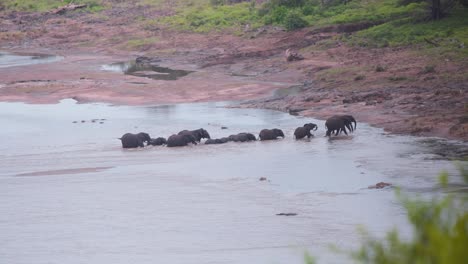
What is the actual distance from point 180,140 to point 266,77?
1339 centimetres

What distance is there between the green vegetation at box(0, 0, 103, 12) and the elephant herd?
41.6m

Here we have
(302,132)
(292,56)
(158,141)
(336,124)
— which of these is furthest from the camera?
(292,56)

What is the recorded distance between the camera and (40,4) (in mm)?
63312

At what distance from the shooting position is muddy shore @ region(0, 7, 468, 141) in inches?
852

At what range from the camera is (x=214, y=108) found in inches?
1035

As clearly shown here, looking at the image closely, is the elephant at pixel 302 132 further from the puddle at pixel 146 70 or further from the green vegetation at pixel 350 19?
the puddle at pixel 146 70

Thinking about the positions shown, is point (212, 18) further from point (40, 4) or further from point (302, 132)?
point (302, 132)

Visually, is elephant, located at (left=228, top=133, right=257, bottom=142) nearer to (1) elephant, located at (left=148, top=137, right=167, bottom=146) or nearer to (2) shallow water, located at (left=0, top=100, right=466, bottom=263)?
(2) shallow water, located at (left=0, top=100, right=466, bottom=263)

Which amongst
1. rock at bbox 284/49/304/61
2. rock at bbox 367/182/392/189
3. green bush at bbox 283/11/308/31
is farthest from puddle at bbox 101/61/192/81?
rock at bbox 367/182/392/189

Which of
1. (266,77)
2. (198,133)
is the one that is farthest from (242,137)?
(266,77)

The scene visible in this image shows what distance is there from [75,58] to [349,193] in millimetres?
33822

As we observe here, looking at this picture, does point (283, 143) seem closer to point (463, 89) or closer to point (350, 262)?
point (463, 89)

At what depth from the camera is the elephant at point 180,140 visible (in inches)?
753

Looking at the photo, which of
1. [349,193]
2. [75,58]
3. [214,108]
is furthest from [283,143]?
[75,58]
